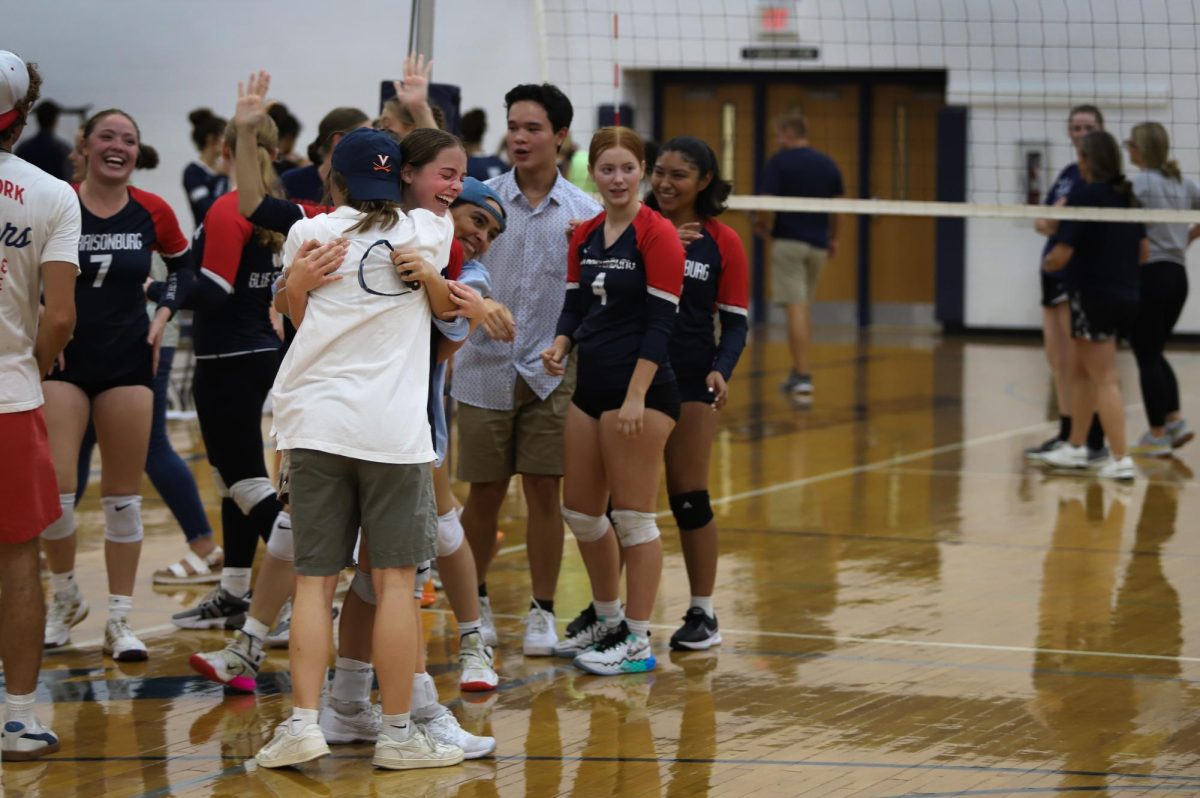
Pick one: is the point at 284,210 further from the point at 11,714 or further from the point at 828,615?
the point at 828,615

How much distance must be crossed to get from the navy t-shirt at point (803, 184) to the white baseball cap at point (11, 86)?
9482 mm

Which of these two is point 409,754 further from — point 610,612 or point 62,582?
point 62,582

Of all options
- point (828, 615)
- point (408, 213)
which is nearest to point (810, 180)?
point (828, 615)

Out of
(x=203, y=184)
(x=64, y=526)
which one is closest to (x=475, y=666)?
(x=64, y=526)

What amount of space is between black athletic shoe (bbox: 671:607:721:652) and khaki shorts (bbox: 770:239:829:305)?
775 centimetres

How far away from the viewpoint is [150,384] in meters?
Result: 5.86

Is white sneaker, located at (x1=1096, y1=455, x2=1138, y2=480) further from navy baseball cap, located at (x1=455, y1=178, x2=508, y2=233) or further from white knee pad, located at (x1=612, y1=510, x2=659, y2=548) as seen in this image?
navy baseball cap, located at (x1=455, y1=178, x2=508, y2=233)

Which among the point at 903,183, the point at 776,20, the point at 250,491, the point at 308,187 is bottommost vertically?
the point at 250,491

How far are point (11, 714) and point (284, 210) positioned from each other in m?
1.67

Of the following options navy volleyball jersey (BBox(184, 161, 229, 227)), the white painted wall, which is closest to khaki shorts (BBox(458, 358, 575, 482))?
navy volleyball jersey (BBox(184, 161, 229, 227))

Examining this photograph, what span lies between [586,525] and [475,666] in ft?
2.06

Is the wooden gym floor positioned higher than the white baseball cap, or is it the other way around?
the white baseball cap

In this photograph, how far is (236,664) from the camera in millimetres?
5219

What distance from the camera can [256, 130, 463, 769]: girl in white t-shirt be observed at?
4.29 m
